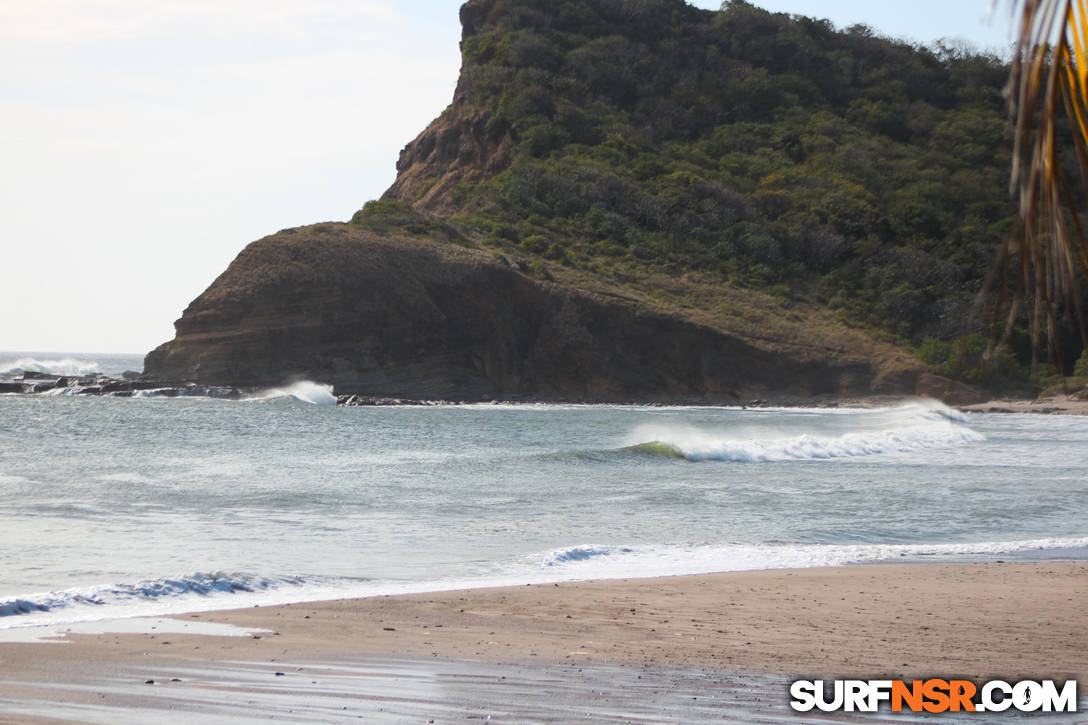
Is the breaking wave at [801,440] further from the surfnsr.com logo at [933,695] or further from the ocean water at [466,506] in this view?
the surfnsr.com logo at [933,695]

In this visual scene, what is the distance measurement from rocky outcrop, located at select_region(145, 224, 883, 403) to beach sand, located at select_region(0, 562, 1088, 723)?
140 ft

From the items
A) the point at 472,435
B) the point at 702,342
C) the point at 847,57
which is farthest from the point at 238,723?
the point at 847,57

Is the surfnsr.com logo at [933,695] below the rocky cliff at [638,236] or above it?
below

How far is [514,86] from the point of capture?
7975cm

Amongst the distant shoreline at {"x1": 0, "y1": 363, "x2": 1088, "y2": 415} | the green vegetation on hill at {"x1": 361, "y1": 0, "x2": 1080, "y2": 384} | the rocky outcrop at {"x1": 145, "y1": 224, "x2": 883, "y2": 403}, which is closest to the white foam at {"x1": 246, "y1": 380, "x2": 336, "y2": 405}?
the distant shoreline at {"x1": 0, "y1": 363, "x2": 1088, "y2": 415}

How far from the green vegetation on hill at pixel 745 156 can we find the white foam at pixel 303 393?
14.4m

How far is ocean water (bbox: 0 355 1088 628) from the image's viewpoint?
10133 mm

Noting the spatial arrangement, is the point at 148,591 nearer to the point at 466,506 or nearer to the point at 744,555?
the point at 744,555

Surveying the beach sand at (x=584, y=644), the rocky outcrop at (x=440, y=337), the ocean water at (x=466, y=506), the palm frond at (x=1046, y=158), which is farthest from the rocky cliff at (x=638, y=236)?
the palm frond at (x=1046, y=158)

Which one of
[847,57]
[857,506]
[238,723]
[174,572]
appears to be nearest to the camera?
[238,723]

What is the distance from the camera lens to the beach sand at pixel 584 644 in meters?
5.58

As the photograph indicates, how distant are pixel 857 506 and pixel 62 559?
1140cm

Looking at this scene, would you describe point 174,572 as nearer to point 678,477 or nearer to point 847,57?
point 678,477

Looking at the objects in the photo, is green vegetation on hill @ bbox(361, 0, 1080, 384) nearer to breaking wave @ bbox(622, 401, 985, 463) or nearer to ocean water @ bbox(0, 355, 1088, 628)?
breaking wave @ bbox(622, 401, 985, 463)
